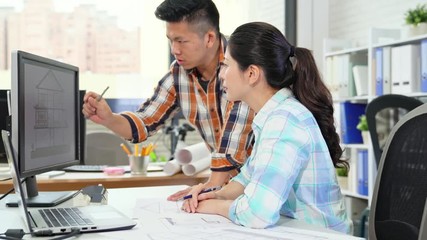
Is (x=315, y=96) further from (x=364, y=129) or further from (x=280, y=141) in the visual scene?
(x=364, y=129)

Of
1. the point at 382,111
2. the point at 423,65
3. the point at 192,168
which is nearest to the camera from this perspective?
the point at 192,168

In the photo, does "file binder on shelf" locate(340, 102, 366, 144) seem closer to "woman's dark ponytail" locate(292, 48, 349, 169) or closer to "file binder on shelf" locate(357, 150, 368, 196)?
"file binder on shelf" locate(357, 150, 368, 196)

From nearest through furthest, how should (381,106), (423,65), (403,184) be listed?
1. (403,184)
2. (381,106)
3. (423,65)

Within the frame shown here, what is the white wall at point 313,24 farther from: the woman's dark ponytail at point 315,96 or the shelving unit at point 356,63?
the woman's dark ponytail at point 315,96

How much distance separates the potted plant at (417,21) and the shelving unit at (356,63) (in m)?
0.07

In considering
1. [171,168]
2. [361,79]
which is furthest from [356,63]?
[171,168]

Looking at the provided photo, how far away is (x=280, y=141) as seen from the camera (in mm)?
1206

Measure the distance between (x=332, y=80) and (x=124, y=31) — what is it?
1.84 meters

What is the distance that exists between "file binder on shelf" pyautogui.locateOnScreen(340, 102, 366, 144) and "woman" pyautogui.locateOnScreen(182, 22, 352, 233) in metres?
2.39

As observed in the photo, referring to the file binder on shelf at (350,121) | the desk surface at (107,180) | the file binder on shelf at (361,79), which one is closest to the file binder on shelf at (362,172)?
the file binder on shelf at (350,121)

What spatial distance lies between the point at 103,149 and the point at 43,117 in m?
1.65

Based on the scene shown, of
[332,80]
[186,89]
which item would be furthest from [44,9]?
[186,89]

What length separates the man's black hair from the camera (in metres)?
1.91

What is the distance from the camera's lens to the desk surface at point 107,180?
217 centimetres
